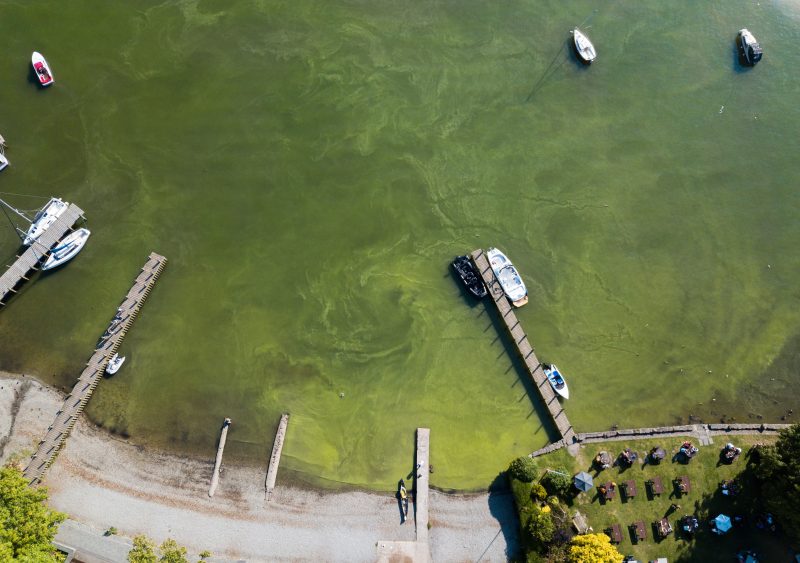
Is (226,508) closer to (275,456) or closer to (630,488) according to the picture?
(275,456)

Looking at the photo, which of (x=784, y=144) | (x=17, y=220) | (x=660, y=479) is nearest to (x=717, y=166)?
(x=784, y=144)

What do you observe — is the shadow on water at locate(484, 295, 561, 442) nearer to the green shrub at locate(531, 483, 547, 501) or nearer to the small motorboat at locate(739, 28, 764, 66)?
the green shrub at locate(531, 483, 547, 501)

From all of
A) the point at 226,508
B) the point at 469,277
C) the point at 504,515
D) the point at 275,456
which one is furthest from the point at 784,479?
the point at 226,508

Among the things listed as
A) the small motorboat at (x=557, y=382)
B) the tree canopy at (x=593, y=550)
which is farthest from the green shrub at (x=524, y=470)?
the small motorboat at (x=557, y=382)

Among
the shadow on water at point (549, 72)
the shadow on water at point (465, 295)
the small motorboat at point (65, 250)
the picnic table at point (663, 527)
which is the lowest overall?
the picnic table at point (663, 527)

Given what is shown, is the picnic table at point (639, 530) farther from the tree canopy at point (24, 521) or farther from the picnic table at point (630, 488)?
the tree canopy at point (24, 521)

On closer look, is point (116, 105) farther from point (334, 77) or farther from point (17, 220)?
point (334, 77)
